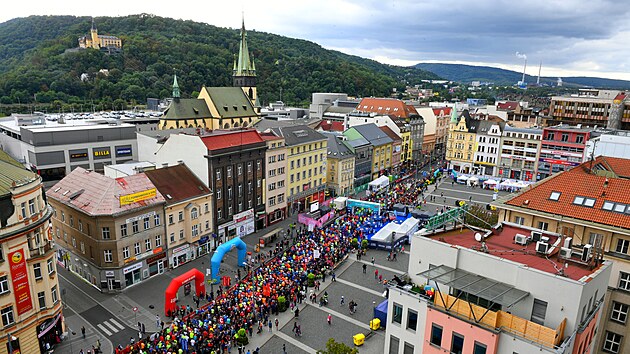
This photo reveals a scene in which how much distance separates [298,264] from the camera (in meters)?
42.8

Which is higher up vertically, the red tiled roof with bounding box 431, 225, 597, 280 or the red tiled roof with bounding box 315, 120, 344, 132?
the red tiled roof with bounding box 431, 225, 597, 280

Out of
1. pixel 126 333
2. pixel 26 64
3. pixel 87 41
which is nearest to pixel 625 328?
pixel 126 333

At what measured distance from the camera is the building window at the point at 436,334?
60.2 feet

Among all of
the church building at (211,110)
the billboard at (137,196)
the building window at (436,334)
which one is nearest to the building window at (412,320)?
the building window at (436,334)

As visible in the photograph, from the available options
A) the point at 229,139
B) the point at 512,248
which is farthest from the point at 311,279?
the point at 512,248

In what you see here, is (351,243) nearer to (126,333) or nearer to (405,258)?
(405,258)

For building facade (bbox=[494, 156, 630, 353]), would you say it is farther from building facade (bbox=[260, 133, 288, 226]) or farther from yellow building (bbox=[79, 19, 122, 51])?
Result: yellow building (bbox=[79, 19, 122, 51])

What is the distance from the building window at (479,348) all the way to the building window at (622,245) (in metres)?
14.9

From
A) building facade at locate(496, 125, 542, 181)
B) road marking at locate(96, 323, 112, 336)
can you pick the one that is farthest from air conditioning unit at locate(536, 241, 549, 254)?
building facade at locate(496, 125, 542, 181)

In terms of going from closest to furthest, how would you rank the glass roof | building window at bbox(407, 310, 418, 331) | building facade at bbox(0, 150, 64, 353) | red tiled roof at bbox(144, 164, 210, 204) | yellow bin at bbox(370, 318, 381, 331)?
1. the glass roof
2. building window at bbox(407, 310, 418, 331)
3. building facade at bbox(0, 150, 64, 353)
4. yellow bin at bbox(370, 318, 381, 331)
5. red tiled roof at bbox(144, 164, 210, 204)

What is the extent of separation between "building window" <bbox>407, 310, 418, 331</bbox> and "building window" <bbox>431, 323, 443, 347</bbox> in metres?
0.94

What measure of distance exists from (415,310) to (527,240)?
306 inches

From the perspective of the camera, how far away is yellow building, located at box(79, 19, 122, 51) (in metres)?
172

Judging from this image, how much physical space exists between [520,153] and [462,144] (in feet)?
41.3
